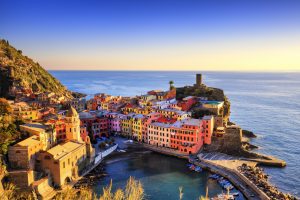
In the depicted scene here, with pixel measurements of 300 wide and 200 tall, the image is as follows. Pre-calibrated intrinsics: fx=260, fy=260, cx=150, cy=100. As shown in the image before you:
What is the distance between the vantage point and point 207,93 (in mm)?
70562

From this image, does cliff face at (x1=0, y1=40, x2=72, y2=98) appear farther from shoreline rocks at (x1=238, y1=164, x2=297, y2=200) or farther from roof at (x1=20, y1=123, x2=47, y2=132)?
shoreline rocks at (x1=238, y1=164, x2=297, y2=200)

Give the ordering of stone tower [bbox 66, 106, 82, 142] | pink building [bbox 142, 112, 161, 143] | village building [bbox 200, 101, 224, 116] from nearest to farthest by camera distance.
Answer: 1. stone tower [bbox 66, 106, 82, 142]
2. pink building [bbox 142, 112, 161, 143]
3. village building [bbox 200, 101, 224, 116]

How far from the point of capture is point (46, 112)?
51312 millimetres

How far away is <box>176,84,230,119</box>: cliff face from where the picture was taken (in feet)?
213

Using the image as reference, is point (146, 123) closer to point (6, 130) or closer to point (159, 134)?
point (159, 134)

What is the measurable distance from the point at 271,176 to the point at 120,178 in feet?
70.6

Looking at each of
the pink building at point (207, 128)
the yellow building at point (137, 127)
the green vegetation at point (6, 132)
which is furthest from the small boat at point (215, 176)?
the green vegetation at point (6, 132)

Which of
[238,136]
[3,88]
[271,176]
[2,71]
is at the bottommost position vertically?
[271,176]

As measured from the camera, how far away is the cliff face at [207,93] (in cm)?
6500

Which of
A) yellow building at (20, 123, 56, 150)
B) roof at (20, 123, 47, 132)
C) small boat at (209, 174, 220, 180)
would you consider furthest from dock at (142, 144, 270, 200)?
roof at (20, 123, 47, 132)

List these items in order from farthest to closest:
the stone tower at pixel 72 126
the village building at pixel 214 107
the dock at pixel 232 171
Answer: the village building at pixel 214 107 < the stone tower at pixel 72 126 < the dock at pixel 232 171

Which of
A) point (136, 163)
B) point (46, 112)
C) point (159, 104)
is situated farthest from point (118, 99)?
point (136, 163)

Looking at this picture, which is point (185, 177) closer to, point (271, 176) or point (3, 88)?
point (271, 176)

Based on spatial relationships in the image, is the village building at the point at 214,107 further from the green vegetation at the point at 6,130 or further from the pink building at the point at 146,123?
the green vegetation at the point at 6,130
